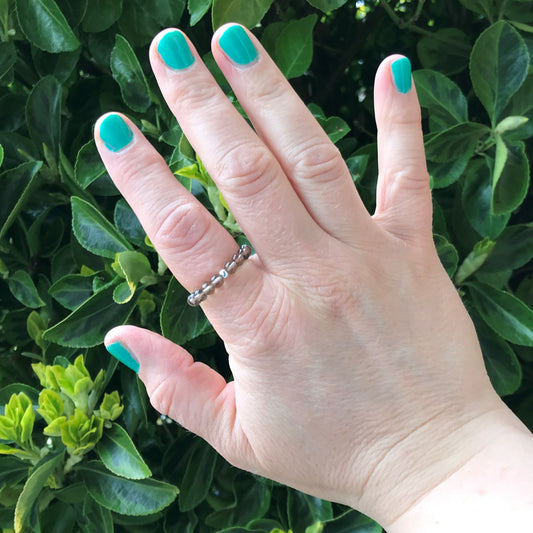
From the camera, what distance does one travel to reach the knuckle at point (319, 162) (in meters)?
0.74

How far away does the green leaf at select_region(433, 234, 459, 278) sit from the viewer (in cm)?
92

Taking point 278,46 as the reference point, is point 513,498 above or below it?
below

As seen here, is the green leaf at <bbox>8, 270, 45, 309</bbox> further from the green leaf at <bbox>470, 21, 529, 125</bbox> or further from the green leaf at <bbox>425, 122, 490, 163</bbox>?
the green leaf at <bbox>470, 21, 529, 125</bbox>

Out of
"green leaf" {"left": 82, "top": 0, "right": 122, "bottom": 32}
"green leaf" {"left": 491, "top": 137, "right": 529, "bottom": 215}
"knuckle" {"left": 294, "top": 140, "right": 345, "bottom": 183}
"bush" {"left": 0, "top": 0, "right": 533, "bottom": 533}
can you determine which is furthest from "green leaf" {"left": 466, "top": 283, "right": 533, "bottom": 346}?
"green leaf" {"left": 82, "top": 0, "right": 122, "bottom": 32}

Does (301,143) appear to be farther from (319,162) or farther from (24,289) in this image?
(24,289)

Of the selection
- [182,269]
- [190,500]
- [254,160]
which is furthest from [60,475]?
[254,160]

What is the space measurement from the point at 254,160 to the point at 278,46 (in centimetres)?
29

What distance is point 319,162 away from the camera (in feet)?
2.44

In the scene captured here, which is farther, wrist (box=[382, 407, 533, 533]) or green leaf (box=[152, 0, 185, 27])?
green leaf (box=[152, 0, 185, 27])

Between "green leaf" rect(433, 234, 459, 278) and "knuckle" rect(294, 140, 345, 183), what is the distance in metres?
0.25

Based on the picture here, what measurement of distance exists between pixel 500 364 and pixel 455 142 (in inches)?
14.3

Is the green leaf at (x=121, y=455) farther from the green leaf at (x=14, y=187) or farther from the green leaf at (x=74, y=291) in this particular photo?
the green leaf at (x=14, y=187)

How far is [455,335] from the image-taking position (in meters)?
0.78

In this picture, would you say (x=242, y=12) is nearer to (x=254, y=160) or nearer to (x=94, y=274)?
(x=254, y=160)
